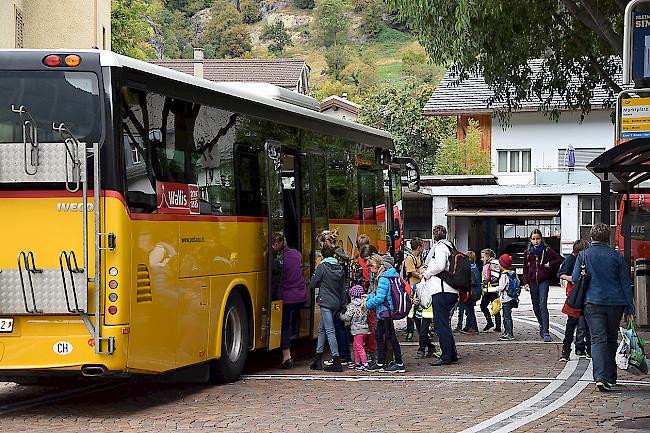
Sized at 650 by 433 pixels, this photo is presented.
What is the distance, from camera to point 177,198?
40.0 feet

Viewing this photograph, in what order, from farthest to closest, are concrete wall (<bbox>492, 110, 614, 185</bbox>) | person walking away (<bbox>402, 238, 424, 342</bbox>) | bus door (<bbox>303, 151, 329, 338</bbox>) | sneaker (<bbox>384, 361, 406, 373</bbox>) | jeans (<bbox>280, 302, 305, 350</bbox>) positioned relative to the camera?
1. concrete wall (<bbox>492, 110, 614, 185</bbox>)
2. person walking away (<bbox>402, 238, 424, 342</bbox>)
3. bus door (<bbox>303, 151, 329, 338</bbox>)
4. jeans (<bbox>280, 302, 305, 350</bbox>)
5. sneaker (<bbox>384, 361, 406, 373</bbox>)

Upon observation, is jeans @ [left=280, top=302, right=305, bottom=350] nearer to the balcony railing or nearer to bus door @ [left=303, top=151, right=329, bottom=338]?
bus door @ [left=303, top=151, right=329, bottom=338]

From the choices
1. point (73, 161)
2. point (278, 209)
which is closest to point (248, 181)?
point (278, 209)

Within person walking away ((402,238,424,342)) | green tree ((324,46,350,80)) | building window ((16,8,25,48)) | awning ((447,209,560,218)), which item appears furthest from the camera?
green tree ((324,46,350,80))

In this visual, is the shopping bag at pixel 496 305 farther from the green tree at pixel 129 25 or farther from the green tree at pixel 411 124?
the green tree at pixel 411 124

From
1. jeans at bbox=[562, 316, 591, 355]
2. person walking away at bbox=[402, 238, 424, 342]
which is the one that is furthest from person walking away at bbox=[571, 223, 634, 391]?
person walking away at bbox=[402, 238, 424, 342]

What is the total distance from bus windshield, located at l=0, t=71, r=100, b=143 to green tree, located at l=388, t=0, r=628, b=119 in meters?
6.64

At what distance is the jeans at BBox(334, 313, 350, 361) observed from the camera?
15320mm

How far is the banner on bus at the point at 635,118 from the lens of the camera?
13320mm

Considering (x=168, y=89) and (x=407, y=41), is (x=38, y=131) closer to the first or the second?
(x=168, y=89)

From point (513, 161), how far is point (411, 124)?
42.8 feet

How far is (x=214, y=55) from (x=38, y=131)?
608ft

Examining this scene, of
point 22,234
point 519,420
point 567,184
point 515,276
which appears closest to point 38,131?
point 22,234

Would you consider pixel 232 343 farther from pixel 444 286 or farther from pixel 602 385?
pixel 602 385
